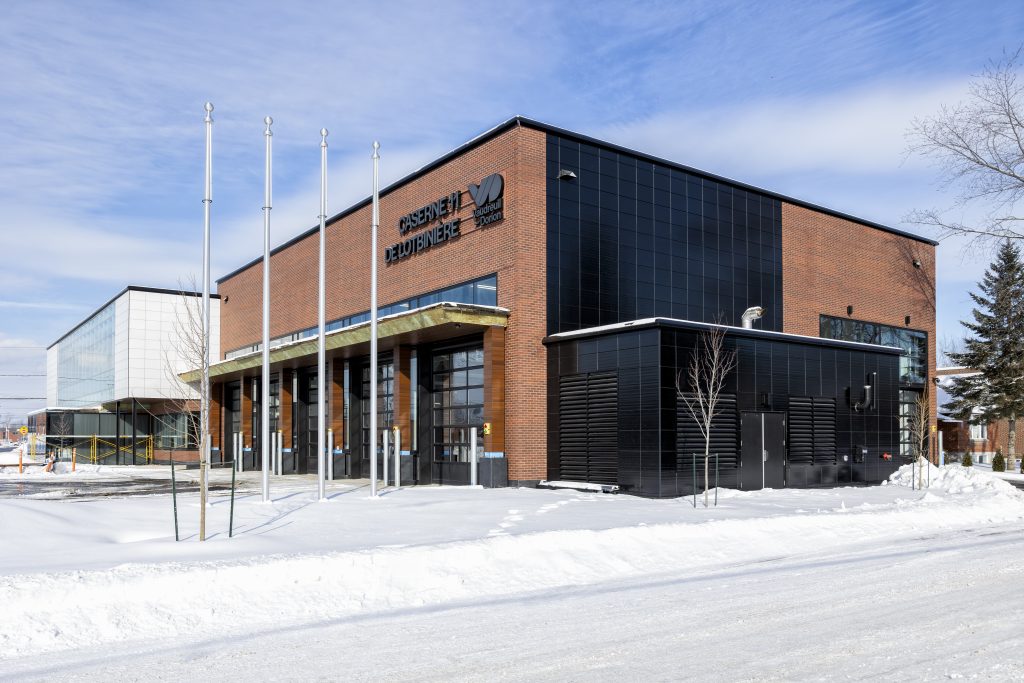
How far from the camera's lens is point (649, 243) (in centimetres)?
3172

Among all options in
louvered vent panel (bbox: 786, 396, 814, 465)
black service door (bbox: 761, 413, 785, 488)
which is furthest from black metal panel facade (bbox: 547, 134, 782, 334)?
black service door (bbox: 761, 413, 785, 488)

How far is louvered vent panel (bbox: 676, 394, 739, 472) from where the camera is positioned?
82.7 ft

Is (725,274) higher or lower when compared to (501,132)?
lower

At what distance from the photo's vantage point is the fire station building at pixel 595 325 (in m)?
26.6

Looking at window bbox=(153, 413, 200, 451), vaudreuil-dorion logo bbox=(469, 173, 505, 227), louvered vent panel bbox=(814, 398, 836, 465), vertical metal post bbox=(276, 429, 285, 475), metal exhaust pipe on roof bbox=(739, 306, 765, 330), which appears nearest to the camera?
vaudreuil-dorion logo bbox=(469, 173, 505, 227)

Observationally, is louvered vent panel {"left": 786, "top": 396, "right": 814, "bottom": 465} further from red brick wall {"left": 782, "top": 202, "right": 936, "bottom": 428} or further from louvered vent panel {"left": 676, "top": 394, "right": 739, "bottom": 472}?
red brick wall {"left": 782, "top": 202, "right": 936, "bottom": 428}

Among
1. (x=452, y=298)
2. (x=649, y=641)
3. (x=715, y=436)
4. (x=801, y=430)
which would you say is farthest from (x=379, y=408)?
(x=649, y=641)

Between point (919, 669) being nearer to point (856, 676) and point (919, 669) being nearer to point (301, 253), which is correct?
point (856, 676)

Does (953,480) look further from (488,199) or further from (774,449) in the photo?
(488,199)

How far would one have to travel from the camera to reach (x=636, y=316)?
1230 inches

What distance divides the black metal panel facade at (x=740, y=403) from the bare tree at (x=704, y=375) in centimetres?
24

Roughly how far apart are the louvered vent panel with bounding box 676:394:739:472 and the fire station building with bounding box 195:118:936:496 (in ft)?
0.20

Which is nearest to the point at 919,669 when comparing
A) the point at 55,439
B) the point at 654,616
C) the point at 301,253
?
the point at 654,616

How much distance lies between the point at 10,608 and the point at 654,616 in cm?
711
